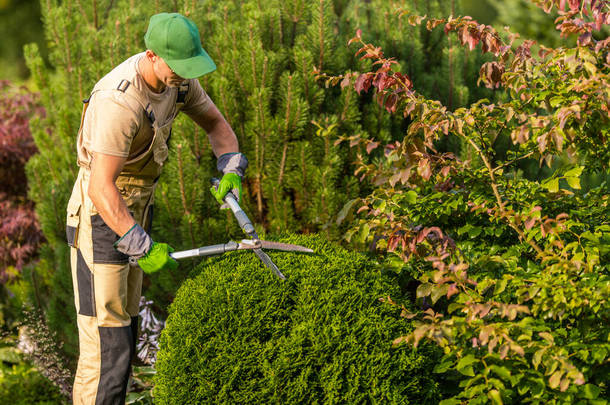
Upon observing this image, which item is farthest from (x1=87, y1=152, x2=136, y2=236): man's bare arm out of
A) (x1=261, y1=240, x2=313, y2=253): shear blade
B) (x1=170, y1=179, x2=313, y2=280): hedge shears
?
(x1=261, y1=240, x2=313, y2=253): shear blade

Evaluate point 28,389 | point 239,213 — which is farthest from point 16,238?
point 239,213

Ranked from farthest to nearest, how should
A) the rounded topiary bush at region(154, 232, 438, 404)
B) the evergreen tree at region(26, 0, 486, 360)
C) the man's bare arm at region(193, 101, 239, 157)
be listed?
1. the evergreen tree at region(26, 0, 486, 360)
2. the man's bare arm at region(193, 101, 239, 157)
3. the rounded topiary bush at region(154, 232, 438, 404)

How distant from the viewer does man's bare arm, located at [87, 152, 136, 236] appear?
8.39ft

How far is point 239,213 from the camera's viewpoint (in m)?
2.88

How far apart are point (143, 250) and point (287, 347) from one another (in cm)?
78

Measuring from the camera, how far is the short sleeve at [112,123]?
255 centimetres

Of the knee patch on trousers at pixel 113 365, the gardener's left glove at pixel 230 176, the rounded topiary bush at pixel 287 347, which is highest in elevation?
the gardener's left glove at pixel 230 176

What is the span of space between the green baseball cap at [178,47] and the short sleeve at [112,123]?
0.27 m

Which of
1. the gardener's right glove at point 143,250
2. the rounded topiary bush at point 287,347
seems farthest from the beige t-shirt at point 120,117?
the rounded topiary bush at point 287,347

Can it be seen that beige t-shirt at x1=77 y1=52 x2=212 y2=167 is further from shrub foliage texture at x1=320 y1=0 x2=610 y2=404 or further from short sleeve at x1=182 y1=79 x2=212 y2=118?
shrub foliage texture at x1=320 y1=0 x2=610 y2=404

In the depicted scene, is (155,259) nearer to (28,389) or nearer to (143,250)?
(143,250)

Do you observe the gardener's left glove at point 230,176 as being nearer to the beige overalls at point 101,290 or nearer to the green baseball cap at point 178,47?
the beige overalls at point 101,290

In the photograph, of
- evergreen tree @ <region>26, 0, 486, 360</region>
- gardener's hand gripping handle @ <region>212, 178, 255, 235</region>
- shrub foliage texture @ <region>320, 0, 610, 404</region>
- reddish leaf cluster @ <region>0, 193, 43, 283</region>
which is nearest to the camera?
shrub foliage texture @ <region>320, 0, 610, 404</region>

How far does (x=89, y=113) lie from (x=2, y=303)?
325 cm
